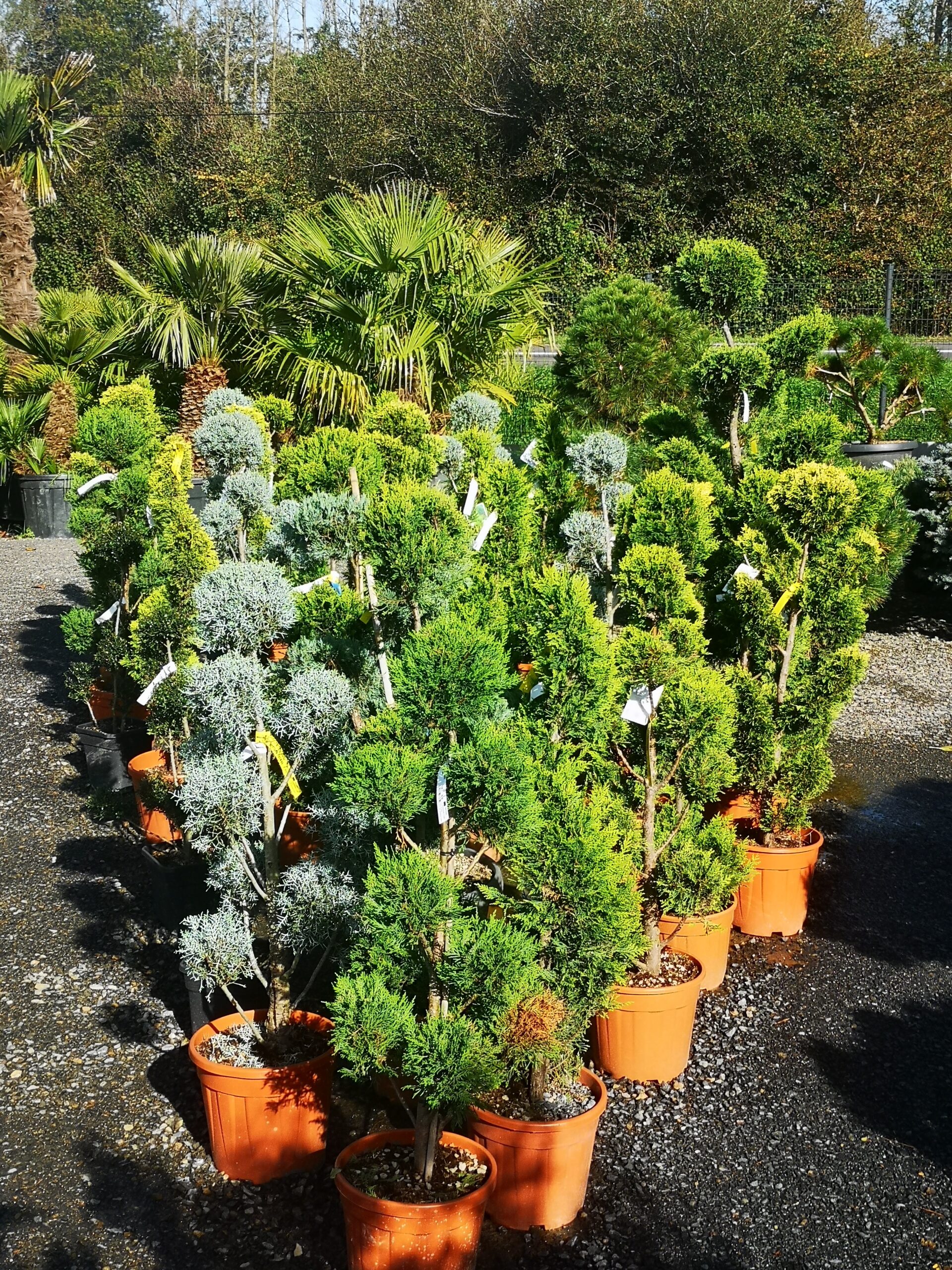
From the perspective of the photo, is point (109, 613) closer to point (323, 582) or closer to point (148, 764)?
point (148, 764)

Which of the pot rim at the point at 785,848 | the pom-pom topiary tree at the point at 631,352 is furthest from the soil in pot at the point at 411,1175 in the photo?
the pom-pom topiary tree at the point at 631,352

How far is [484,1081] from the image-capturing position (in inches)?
99.3

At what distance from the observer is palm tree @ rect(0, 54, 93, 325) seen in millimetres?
13570

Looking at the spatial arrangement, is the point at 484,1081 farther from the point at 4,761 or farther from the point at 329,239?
the point at 329,239

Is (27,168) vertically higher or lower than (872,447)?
higher

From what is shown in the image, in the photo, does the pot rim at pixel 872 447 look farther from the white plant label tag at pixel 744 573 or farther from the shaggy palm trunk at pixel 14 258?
the shaggy palm trunk at pixel 14 258

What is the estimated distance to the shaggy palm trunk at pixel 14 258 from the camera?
13922mm

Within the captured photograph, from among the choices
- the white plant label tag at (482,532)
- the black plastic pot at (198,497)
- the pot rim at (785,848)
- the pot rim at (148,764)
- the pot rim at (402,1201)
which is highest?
the white plant label tag at (482,532)

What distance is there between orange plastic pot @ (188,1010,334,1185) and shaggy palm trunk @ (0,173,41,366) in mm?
12697

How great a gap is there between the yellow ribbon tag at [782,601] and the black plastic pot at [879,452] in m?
5.78

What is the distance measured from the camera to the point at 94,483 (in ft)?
17.0

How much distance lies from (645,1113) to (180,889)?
5.19 feet

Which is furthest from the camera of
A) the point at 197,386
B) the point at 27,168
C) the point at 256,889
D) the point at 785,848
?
the point at 27,168

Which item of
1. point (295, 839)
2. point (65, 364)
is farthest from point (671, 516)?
point (65, 364)
